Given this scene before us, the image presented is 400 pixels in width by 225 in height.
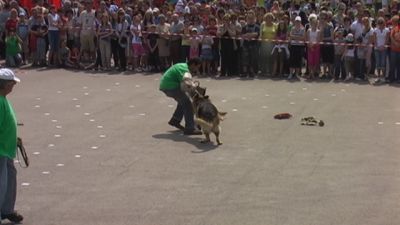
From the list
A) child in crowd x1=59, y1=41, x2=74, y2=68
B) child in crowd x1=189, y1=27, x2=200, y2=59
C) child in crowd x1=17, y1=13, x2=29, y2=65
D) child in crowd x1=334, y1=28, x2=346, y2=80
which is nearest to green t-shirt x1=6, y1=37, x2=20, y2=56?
child in crowd x1=17, y1=13, x2=29, y2=65

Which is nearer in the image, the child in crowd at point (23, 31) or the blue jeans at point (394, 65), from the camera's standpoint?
the blue jeans at point (394, 65)

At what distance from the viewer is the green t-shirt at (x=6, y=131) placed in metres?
8.73

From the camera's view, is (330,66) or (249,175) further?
(330,66)

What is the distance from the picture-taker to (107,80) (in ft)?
67.1

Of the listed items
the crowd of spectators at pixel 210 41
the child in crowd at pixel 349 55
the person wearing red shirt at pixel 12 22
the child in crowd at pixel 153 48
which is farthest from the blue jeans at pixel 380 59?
the person wearing red shirt at pixel 12 22

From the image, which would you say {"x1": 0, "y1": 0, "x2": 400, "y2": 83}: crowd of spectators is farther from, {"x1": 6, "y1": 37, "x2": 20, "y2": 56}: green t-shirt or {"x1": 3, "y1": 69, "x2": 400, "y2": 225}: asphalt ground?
{"x1": 3, "y1": 69, "x2": 400, "y2": 225}: asphalt ground

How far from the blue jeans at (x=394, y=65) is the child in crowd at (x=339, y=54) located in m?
1.14

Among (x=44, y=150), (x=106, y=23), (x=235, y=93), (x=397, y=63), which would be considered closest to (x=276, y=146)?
(x=44, y=150)

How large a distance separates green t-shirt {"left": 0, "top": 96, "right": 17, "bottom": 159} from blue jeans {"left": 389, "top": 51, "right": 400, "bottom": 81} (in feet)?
42.4

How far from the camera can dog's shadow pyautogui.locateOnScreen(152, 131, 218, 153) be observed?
1309cm

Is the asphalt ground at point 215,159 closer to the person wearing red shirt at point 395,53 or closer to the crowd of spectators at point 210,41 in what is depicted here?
the person wearing red shirt at point 395,53

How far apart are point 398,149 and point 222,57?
878 cm

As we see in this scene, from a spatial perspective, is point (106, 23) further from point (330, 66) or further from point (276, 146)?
point (276, 146)

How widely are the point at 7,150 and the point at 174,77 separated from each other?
230 inches
